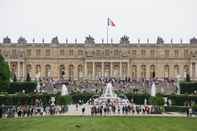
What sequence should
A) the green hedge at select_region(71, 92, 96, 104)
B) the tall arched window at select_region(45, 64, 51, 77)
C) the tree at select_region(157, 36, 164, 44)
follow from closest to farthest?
the green hedge at select_region(71, 92, 96, 104)
the tall arched window at select_region(45, 64, 51, 77)
the tree at select_region(157, 36, 164, 44)

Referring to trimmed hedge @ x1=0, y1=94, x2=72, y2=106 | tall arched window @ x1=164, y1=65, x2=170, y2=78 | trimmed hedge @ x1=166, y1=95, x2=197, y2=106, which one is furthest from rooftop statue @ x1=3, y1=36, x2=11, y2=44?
trimmed hedge @ x1=166, y1=95, x2=197, y2=106

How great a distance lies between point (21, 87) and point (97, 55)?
41.6 m

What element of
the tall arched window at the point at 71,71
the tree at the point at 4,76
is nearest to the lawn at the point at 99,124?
the tree at the point at 4,76

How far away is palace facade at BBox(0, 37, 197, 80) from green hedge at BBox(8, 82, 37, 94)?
1531 inches

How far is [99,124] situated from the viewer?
143 feet

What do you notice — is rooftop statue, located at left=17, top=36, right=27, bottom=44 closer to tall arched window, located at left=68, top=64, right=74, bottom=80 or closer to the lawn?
tall arched window, located at left=68, top=64, right=74, bottom=80

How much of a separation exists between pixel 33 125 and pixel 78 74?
79628mm

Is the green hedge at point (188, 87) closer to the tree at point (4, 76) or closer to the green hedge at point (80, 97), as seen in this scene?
the green hedge at point (80, 97)

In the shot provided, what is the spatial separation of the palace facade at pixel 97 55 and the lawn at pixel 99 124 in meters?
72.3

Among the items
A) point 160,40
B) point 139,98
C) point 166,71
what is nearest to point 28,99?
point 139,98

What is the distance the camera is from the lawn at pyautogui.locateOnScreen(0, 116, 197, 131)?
41594 millimetres

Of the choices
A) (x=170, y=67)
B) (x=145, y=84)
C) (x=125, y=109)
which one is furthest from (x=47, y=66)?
(x=125, y=109)

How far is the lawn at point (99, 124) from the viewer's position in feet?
136

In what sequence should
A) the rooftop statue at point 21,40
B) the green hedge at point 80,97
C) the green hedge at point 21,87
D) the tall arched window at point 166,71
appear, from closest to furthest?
1. the green hedge at point 80,97
2. the green hedge at point 21,87
3. the tall arched window at point 166,71
4. the rooftop statue at point 21,40
